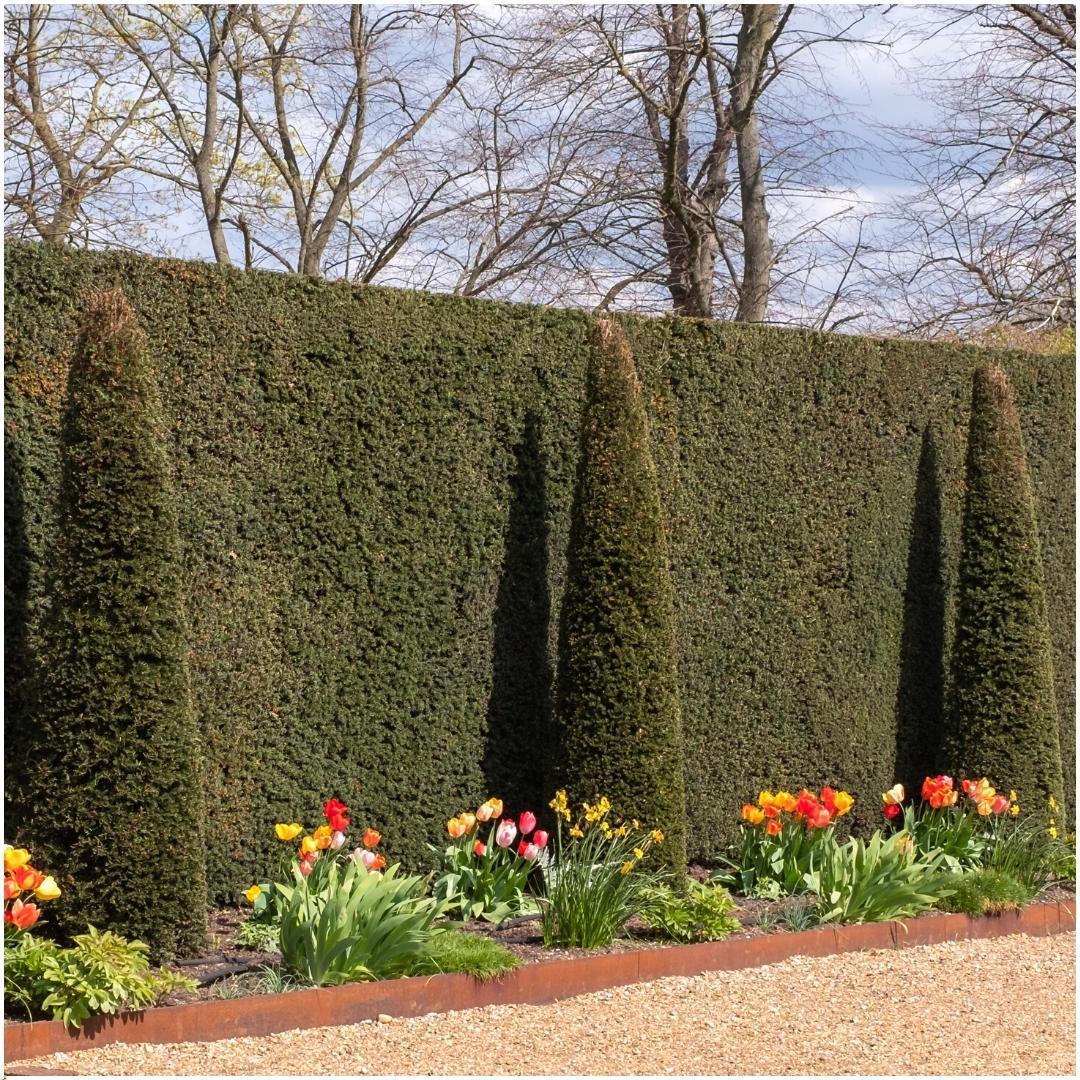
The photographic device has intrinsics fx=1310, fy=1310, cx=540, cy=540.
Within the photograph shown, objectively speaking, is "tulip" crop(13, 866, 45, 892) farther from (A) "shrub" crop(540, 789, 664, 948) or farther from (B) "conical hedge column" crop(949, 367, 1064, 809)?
(B) "conical hedge column" crop(949, 367, 1064, 809)

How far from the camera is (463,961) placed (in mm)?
5121

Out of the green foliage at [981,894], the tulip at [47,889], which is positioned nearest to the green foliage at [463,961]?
the tulip at [47,889]

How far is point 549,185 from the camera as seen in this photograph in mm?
12453

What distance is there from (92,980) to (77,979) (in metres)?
0.05

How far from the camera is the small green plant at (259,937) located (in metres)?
5.30

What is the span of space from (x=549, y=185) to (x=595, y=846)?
786cm

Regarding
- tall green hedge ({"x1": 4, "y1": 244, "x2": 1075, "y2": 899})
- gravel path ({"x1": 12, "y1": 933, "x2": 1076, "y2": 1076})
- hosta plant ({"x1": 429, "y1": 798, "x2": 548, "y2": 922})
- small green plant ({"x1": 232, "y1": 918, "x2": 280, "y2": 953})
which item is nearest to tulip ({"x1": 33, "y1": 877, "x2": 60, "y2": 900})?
gravel path ({"x1": 12, "y1": 933, "x2": 1076, "y2": 1076})

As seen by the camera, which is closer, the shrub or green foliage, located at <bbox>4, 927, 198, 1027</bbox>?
green foliage, located at <bbox>4, 927, 198, 1027</bbox>

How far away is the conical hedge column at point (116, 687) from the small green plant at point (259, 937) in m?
0.32

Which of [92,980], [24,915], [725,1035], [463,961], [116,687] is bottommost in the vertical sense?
[725,1035]

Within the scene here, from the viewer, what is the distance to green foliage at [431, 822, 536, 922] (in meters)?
5.92

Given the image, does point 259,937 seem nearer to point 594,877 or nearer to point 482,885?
point 482,885

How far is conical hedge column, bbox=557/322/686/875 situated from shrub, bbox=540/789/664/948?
5.5 inches

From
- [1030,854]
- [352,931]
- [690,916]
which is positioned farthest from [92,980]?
[1030,854]
